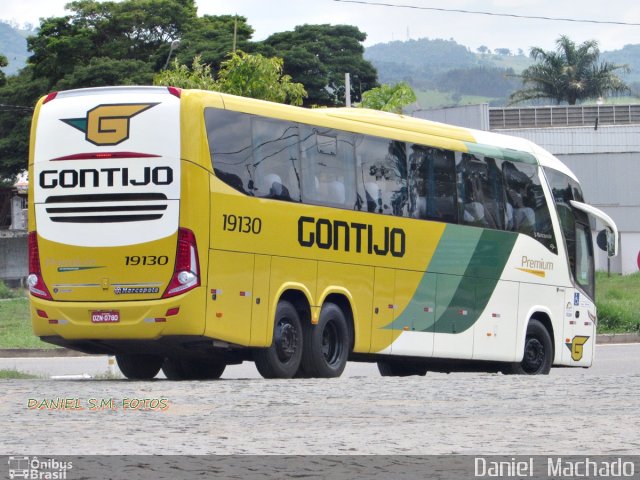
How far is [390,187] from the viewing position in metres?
17.9

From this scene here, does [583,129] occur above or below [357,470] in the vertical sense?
above

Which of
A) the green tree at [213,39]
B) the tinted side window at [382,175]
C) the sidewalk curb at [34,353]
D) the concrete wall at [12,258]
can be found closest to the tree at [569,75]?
the green tree at [213,39]

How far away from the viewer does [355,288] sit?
17.1 m

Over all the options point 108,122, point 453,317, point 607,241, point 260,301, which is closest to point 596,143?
point 607,241

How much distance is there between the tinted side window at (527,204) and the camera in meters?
20.4

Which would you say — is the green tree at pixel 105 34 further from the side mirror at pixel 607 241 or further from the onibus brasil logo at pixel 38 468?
the onibus brasil logo at pixel 38 468

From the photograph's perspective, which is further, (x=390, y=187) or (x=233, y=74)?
(x=233, y=74)

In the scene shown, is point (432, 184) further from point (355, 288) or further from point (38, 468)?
point (38, 468)

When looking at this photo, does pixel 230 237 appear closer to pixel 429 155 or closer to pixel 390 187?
pixel 390 187

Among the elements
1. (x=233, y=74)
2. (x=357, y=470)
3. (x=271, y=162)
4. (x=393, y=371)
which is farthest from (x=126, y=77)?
(x=357, y=470)

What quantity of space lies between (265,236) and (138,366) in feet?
9.81

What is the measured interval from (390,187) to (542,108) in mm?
56799

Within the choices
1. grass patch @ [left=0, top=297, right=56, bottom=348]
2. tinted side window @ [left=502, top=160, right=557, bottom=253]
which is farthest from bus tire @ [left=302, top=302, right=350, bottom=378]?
grass patch @ [left=0, top=297, right=56, bottom=348]

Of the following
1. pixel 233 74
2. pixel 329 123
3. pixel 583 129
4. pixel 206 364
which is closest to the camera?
pixel 329 123
